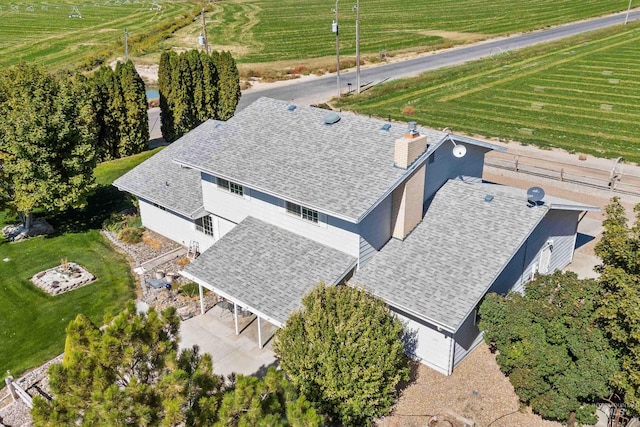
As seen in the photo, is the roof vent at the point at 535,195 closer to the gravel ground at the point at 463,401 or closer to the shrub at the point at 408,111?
the gravel ground at the point at 463,401

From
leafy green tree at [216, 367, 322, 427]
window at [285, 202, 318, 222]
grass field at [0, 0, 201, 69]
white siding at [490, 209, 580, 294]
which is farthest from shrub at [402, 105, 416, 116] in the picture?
grass field at [0, 0, 201, 69]

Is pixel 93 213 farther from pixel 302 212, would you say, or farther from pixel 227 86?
pixel 227 86

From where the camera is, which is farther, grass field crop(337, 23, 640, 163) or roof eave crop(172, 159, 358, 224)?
grass field crop(337, 23, 640, 163)

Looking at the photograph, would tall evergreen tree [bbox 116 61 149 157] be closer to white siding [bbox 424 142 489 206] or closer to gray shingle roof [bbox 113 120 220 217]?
Result: gray shingle roof [bbox 113 120 220 217]

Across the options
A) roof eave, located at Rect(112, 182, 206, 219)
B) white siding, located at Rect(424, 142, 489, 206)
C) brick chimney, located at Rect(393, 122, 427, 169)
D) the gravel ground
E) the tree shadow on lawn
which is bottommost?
the tree shadow on lawn

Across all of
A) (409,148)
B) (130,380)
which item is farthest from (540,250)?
(130,380)

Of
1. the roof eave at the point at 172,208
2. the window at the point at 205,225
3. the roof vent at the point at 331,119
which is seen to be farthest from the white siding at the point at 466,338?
the roof eave at the point at 172,208
